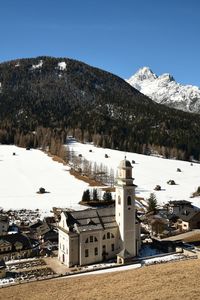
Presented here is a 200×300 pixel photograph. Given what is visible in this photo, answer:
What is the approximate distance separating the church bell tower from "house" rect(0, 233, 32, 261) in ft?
35.8

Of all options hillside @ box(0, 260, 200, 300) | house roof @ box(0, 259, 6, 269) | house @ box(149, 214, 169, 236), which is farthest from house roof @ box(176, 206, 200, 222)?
house roof @ box(0, 259, 6, 269)

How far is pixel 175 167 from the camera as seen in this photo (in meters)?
123

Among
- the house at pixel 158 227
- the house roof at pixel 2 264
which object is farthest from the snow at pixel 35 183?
the house roof at pixel 2 264

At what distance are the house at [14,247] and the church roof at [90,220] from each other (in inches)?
272

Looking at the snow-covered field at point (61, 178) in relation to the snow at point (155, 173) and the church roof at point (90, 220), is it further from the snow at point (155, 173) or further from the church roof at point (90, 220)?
the church roof at point (90, 220)

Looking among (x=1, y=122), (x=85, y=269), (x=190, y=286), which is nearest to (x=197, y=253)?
(x=85, y=269)

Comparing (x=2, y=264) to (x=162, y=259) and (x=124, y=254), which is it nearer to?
(x=124, y=254)

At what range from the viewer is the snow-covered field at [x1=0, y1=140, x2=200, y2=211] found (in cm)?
7925

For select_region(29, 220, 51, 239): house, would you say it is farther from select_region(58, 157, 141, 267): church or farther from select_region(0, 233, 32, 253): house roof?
select_region(58, 157, 141, 267): church

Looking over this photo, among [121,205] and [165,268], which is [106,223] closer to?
[121,205]

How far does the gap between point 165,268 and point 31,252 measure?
17.6 meters

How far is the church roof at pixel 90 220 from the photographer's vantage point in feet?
139

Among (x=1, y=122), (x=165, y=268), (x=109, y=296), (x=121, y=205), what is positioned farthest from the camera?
(x=1, y=122)

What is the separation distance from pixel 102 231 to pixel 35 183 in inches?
2086
